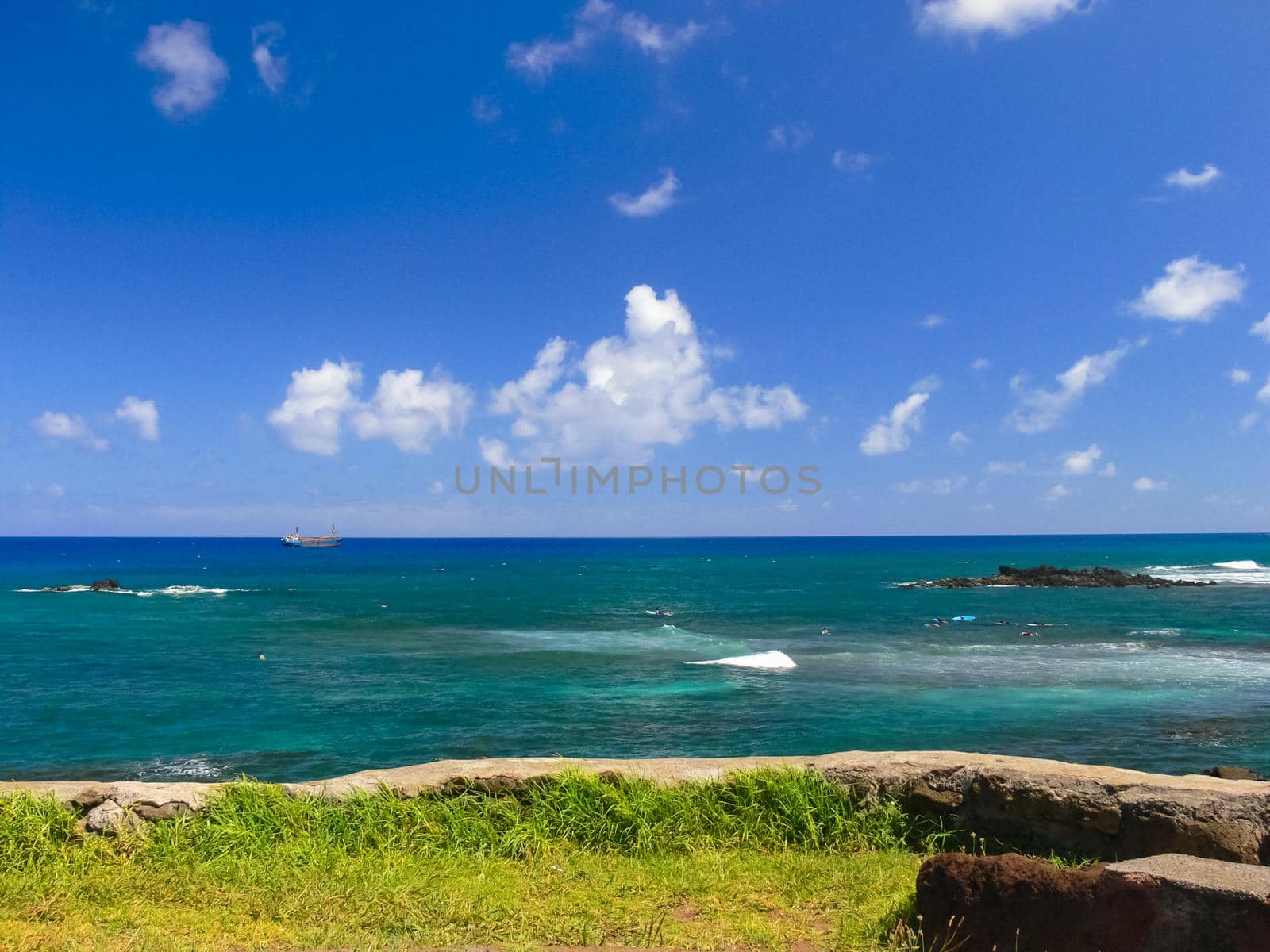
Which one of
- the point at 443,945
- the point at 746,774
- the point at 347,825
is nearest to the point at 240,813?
the point at 347,825

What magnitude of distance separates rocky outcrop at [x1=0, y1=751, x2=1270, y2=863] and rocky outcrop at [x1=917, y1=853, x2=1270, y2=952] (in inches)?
69.4

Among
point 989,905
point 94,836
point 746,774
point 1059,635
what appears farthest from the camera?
point 1059,635

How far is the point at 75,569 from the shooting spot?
373ft

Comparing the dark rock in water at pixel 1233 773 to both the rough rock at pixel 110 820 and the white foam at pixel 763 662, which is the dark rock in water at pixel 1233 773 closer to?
the white foam at pixel 763 662

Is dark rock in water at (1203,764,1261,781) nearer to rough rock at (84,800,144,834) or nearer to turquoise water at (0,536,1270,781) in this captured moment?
turquoise water at (0,536,1270,781)

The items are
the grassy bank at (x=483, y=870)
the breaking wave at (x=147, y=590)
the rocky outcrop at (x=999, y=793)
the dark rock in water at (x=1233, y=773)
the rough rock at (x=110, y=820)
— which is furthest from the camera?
the breaking wave at (x=147, y=590)

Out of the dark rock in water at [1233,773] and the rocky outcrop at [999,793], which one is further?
the dark rock in water at [1233,773]

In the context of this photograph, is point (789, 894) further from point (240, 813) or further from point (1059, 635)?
point (1059, 635)

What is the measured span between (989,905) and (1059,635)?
42673 millimetres

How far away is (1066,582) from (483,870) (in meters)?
83.6

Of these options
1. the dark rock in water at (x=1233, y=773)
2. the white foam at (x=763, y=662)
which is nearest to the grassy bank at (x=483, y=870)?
the dark rock in water at (x=1233, y=773)

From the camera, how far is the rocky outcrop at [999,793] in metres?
6.77

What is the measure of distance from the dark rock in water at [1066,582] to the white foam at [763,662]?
161 ft

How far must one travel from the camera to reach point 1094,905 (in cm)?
519
